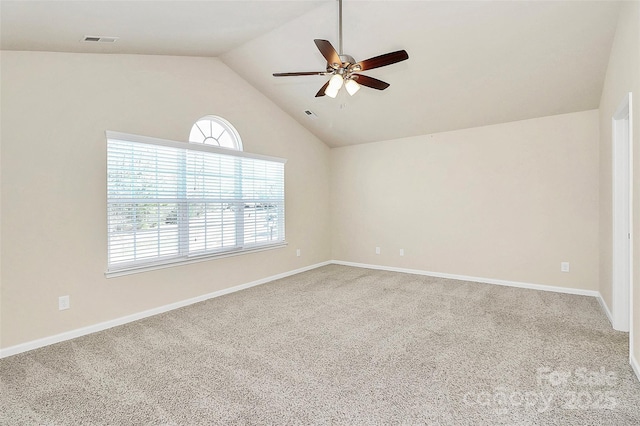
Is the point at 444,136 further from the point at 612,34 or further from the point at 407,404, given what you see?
the point at 407,404

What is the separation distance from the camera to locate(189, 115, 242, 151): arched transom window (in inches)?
167

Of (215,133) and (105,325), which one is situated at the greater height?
(215,133)

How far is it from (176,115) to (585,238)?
5496 millimetres

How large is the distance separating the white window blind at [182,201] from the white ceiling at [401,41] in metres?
1.11

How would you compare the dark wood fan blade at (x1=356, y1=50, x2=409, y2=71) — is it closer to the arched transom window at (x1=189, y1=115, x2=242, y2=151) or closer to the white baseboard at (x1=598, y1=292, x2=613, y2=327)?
the arched transom window at (x1=189, y1=115, x2=242, y2=151)

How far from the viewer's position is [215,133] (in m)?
4.47

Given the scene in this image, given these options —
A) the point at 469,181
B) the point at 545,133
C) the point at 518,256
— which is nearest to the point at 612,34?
the point at 545,133

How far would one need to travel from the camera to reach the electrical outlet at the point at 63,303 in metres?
2.97

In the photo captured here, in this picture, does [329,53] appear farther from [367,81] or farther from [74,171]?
[74,171]

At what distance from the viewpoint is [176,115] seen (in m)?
3.90

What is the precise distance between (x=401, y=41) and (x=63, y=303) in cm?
430

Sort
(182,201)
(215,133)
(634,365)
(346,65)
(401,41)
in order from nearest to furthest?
(634,365) → (346,65) → (401,41) → (182,201) → (215,133)

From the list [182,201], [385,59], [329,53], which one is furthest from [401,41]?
[182,201]

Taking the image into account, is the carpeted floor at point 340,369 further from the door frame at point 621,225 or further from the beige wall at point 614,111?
the beige wall at point 614,111
